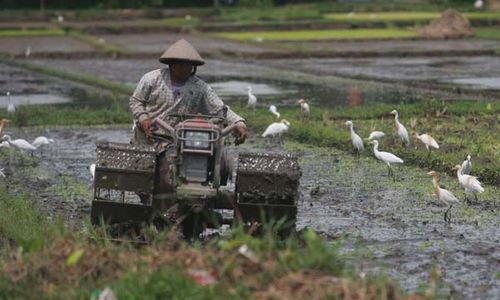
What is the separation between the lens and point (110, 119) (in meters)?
15.9

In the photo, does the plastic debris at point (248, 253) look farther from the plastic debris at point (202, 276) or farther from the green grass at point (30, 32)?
the green grass at point (30, 32)

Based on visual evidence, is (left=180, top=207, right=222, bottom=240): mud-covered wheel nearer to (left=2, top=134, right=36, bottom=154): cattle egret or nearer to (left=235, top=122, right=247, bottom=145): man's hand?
(left=235, top=122, right=247, bottom=145): man's hand

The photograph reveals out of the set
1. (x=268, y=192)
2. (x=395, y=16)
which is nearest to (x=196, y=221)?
(x=268, y=192)

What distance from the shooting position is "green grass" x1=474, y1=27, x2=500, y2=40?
3406 centimetres

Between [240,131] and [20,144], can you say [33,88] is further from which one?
[240,131]

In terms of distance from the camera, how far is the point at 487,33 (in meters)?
35.5

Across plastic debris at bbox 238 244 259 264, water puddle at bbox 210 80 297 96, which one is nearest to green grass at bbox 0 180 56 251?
plastic debris at bbox 238 244 259 264

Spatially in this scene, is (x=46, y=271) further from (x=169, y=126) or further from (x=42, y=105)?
(x=42, y=105)

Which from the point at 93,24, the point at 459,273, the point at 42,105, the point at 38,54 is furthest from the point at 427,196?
the point at 93,24

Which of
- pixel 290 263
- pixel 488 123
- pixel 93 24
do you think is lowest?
pixel 93 24

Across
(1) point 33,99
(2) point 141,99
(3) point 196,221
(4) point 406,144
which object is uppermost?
(2) point 141,99

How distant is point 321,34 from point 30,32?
886 cm

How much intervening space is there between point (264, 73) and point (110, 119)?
832cm

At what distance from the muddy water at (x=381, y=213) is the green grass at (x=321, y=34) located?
2090cm
